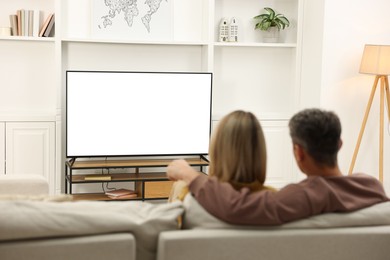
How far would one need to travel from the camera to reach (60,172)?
18.0 feet

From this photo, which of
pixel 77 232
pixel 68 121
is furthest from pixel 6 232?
pixel 68 121

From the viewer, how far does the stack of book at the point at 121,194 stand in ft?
17.7

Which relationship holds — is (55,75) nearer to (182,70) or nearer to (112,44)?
(112,44)

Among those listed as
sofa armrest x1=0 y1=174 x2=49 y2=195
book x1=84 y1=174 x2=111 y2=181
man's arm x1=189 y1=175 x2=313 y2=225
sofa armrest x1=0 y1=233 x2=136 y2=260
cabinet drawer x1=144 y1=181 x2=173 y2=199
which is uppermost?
man's arm x1=189 y1=175 x2=313 y2=225

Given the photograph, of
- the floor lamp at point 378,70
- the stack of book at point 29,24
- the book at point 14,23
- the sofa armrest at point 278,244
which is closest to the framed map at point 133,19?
the stack of book at point 29,24

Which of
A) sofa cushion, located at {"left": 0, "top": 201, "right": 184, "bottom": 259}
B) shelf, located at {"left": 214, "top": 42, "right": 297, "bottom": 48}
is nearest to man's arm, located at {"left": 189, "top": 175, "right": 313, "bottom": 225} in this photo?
sofa cushion, located at {"left": 0, "top": 201, "right": 184, "bottom": 259}

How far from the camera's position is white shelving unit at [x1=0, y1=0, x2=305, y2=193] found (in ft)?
18.0

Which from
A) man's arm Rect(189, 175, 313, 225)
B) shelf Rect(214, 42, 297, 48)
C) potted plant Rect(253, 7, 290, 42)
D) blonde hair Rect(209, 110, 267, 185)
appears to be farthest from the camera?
potted plant Rect(253, 7, 290, 42)

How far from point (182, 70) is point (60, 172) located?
1.50 meters

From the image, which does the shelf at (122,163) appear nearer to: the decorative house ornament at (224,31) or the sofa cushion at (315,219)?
the decorative house ornament at (224,31)

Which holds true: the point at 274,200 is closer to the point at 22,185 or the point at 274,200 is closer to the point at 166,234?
the point at 166,234

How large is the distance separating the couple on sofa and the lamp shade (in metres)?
3.19

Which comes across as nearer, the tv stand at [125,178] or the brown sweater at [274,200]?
the brown sweater at [274,200]

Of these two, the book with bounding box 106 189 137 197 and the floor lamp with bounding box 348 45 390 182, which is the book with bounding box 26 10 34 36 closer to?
the book with bounding box 106 189 137 197
